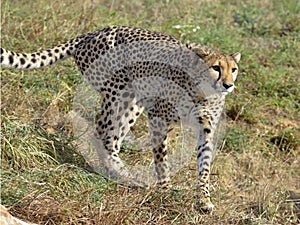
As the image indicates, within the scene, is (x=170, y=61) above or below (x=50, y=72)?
above

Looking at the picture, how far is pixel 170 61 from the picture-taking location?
5656 mm

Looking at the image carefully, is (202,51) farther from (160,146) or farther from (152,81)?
(160,146)

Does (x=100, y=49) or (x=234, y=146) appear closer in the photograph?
(x=100, y=49)

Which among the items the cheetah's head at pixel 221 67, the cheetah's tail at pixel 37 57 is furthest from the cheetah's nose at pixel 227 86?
the cheetah's tail at pixel 37 57

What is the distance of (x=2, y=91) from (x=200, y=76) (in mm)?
1777

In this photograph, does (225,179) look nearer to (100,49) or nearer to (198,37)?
(100,49)

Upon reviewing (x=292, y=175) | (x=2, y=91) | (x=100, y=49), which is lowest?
(x=292, y=175)

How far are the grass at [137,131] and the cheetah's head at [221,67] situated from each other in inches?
28.6

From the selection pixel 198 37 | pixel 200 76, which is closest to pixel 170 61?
pixel 200 76

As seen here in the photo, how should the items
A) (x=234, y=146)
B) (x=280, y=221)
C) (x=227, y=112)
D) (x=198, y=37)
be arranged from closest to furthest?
(x=280, y=221) → (x=234, y=146) → (x=227, y=112) → (x=198, y=37)

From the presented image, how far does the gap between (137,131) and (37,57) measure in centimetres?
124

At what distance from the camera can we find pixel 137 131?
251 inches

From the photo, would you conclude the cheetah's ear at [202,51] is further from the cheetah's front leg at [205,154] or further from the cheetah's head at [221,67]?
the cheetah's front leg at [205,154]

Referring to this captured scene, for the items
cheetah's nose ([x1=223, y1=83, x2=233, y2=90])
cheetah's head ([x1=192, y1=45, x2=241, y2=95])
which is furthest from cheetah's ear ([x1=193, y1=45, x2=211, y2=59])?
cheetah's nose ([x1=223, y1=83, x2=233, y2=90])
